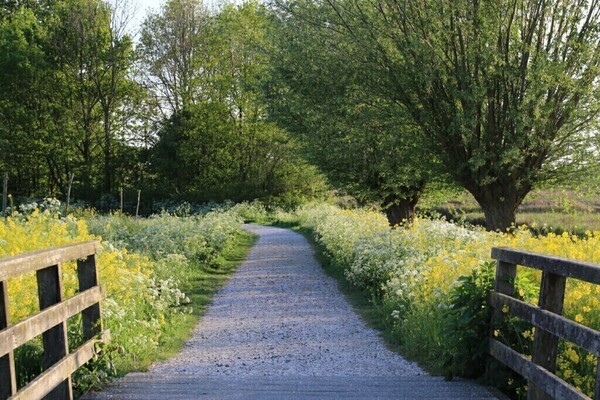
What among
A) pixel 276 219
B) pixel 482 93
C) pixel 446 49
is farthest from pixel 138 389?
pixel 276 219

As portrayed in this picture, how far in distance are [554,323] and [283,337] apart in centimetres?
522

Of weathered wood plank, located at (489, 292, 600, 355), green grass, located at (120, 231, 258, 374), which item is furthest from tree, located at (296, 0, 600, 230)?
weathered wood plank, located at (489, 292, 600, 355)

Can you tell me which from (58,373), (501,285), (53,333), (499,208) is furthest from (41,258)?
(499,208)

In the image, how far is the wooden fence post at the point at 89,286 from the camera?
6211 millimetres

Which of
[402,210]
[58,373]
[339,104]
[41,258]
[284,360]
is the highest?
[339,104]

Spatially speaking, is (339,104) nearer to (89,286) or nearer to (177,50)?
(89,286)

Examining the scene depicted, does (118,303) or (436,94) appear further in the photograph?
(436,94)

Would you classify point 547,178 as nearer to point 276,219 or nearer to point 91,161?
point 276,219

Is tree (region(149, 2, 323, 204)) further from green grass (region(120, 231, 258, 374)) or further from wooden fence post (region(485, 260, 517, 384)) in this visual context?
wooden fence post (region(485, 260, 517, 384))

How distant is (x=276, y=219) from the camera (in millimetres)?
42906

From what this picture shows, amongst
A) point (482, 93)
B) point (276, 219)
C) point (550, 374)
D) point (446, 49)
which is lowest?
point (276, 219)

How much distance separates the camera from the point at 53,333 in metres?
5.28

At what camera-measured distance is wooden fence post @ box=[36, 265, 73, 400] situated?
17.0ft

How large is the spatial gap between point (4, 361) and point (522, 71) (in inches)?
489
